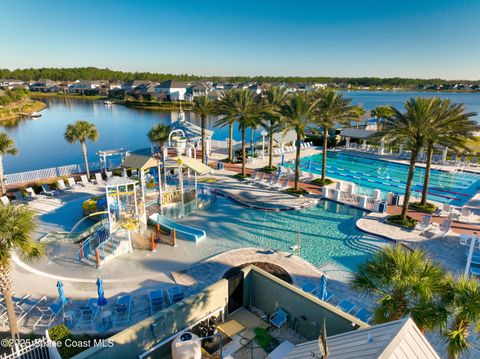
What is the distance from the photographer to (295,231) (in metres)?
17.3

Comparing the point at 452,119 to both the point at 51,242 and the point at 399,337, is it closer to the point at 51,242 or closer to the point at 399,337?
the point at 399,337

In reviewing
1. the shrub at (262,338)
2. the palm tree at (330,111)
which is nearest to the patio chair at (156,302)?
the shrub at (262,338)

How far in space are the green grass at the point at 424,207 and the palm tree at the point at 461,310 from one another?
585 inches

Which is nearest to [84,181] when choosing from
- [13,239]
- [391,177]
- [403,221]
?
[13,239]

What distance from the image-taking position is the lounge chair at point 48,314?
10.2 m

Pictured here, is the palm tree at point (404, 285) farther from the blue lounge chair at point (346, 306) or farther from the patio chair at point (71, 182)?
the patio chair at point (71, 182)

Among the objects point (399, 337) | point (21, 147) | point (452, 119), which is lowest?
point (21, 147)

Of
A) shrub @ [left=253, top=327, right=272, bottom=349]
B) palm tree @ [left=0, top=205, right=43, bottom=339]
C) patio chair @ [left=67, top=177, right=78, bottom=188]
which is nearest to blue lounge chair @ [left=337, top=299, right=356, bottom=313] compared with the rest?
shrub @ [left=253, top=327, right=272, bottom=349]

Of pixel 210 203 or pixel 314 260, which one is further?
pixel 210 203

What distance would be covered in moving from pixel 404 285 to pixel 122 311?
844 centimetres

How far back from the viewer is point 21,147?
140 feet

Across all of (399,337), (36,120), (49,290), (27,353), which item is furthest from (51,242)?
(36,120)

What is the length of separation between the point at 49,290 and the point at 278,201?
1361cm

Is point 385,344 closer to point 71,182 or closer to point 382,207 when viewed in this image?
point 382,207
